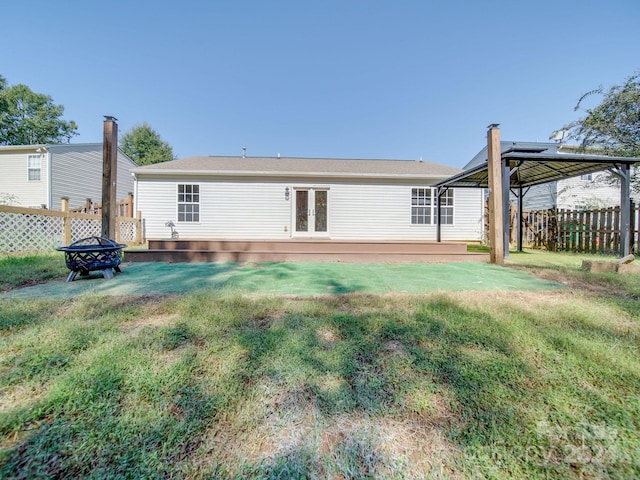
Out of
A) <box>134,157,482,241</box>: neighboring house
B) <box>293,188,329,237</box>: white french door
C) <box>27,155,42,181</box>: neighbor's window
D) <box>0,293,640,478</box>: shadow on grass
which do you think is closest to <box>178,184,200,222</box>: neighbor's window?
<box>134,157,482,241</box>: neighboring house

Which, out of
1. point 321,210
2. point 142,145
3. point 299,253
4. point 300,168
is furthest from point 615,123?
point 142,145

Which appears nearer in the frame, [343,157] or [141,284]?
[141,284]

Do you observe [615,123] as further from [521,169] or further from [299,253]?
[299,253]

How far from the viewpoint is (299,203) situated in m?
9.93

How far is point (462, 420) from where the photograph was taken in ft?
4.19

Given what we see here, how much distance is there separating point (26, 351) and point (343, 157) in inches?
505

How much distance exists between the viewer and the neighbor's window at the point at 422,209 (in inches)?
397

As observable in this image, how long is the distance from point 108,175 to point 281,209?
17.5ft

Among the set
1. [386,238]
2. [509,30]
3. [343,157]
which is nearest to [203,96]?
[343,157]

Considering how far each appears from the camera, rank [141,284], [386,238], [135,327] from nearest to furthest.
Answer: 1. [135,327]
2. [141,284]
3. [386,238]

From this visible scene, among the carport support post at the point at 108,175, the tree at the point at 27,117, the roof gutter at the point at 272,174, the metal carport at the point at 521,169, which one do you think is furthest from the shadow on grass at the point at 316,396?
the tree at the point at 27,117

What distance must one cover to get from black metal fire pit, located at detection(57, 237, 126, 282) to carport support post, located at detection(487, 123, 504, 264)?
23.4 ft

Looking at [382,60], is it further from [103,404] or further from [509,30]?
[103,404]

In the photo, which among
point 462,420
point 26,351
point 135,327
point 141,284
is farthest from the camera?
point 141,284
